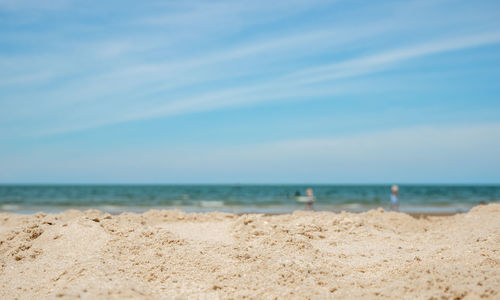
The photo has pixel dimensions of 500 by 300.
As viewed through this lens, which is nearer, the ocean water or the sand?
the sand

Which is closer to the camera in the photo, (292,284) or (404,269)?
(292,284)

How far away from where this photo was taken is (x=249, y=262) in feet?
18.3

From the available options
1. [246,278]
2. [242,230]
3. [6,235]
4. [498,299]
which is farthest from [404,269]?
[6,235]

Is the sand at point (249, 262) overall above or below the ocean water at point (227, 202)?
above

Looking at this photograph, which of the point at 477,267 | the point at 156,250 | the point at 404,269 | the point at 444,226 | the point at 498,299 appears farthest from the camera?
the point at 444,226

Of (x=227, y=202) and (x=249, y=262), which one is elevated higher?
(x=249, y=262)

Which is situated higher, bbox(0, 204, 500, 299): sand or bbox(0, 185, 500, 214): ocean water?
bbox(0, 204, 500, 299): sand

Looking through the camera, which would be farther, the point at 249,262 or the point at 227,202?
the point at 227,202

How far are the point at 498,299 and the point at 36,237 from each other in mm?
6429

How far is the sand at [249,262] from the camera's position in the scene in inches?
177

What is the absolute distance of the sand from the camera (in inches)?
177

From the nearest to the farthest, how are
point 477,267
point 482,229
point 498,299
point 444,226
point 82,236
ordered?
point 498,299, point 477,267, point 82,236, point 482,229, point 444,226

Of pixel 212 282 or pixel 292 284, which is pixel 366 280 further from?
pixel 212 282

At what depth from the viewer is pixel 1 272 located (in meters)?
5.56
